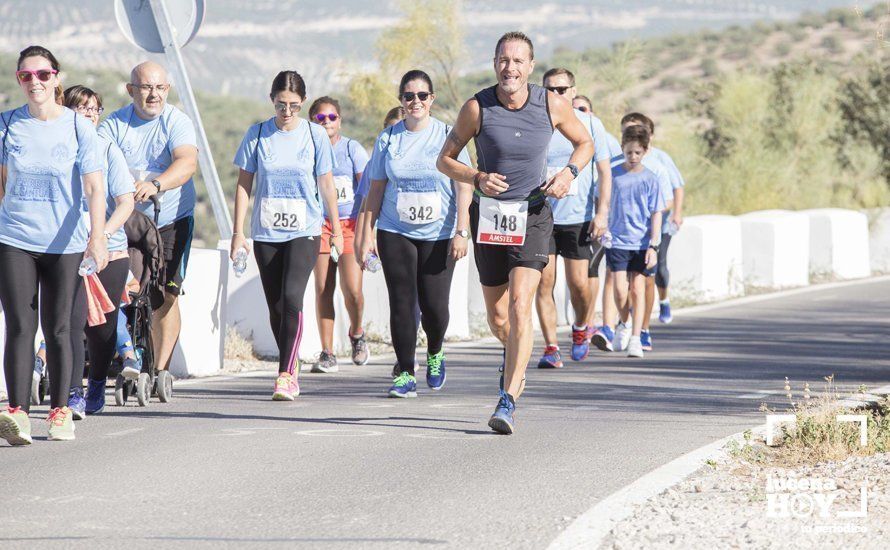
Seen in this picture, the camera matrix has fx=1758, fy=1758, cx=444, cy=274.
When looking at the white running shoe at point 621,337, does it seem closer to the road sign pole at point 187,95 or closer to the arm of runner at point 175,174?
the road sign pole at point 187,95

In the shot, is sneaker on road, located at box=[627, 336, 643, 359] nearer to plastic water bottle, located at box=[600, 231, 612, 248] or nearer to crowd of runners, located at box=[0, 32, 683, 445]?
crowd of runners, located at box=[0, 32, 683, 445]

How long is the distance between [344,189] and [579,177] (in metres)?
1.84

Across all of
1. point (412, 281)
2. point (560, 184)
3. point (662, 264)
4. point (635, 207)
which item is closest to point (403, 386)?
point (412, 281)

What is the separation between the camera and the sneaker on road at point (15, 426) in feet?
28.7

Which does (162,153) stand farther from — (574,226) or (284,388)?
(574,226)

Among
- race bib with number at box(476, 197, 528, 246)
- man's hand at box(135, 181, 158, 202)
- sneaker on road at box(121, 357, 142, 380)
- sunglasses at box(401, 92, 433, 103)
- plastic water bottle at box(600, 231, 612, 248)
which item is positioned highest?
sunglasses at box(401, 92, 433, 103)

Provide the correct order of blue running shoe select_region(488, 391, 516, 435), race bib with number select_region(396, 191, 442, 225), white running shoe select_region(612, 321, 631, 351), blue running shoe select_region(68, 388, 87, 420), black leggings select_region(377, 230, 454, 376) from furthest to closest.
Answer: white running shoe select_region(612, 321, 631, 351) → black leggings select_region(377, 230, 454, 376) → race bib with number select_region(396, 191, 442, 225) → blue running shoe select_region(68, 388, 87, 420) → blue running shoe select_region(488, 391, 516, 435)

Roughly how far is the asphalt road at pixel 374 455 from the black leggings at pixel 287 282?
0.37 metres

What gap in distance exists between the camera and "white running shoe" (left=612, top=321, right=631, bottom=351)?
14.8 m

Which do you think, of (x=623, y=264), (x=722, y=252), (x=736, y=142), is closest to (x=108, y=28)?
(x=736, y=142)

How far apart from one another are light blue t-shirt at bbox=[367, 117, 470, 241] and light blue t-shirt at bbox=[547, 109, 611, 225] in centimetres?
187

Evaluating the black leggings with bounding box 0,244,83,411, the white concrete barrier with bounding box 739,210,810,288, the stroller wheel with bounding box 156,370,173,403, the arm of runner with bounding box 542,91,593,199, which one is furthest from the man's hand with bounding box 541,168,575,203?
the white concrete barrier with bounding box 739,210,810,288

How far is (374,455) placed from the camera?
8.64 meters

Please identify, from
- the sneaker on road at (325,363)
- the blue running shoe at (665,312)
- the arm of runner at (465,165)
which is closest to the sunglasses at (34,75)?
the arm of runner at (465,165)
